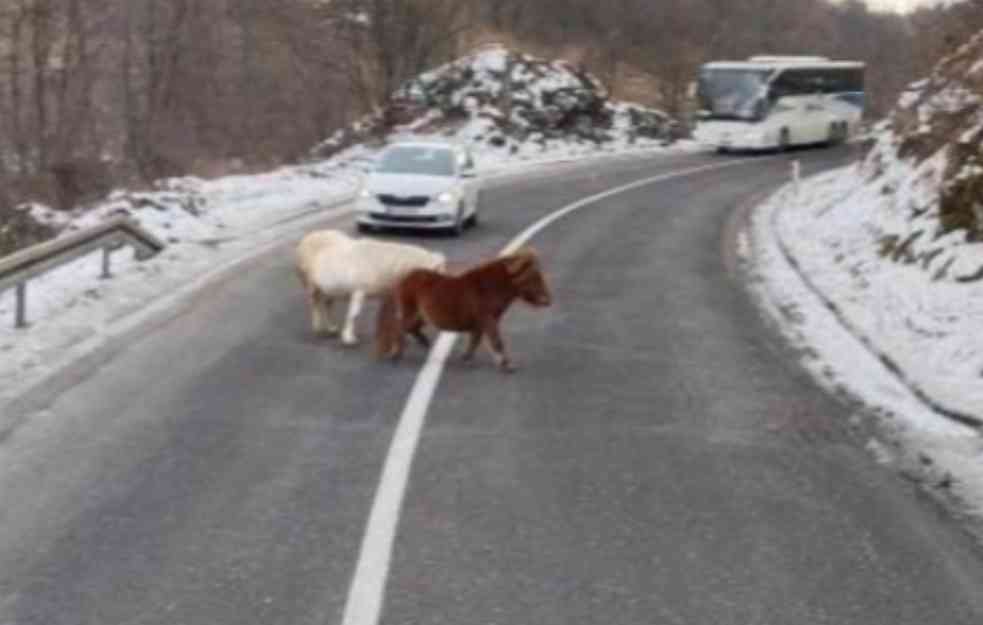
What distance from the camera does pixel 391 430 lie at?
9586 mm

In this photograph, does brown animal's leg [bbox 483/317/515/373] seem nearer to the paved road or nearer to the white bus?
the paved road

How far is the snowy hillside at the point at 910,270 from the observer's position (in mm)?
10836

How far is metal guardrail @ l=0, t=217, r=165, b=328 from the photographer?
1297 centimetres

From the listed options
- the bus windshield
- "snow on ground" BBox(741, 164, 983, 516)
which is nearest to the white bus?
the bus windshield

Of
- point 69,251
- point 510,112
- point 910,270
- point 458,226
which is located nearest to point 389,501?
point 69,251

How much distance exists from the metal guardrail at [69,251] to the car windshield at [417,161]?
281 inches

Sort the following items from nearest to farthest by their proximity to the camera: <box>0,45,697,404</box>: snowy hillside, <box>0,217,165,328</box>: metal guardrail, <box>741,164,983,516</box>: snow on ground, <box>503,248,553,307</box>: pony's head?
<box>741,164,983,516</box>: snow on ground, <box>503,248,553,307</box>: pony's head, <box>0,217,165,328</box>: metal guardrail, <box>0,45,697,404</box>: snowy hillside

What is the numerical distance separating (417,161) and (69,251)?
11.4 metres

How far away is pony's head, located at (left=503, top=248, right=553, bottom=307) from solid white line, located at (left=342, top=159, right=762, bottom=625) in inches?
33.6

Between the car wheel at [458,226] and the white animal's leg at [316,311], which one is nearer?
the white animal's leg at [316,311]

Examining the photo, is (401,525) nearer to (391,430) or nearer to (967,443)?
(391,430)

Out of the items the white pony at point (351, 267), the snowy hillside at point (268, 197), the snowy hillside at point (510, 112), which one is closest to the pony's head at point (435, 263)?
the white pony at point (351, 267)

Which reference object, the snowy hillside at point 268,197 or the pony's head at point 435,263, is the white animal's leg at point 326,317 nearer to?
the pony's head at point 435,263

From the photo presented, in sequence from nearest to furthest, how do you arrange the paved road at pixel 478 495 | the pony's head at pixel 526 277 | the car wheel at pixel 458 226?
the paved road at pixel 478 495 < the pony's head at pixel 526 277 < the car wheel at pixel 458 226
